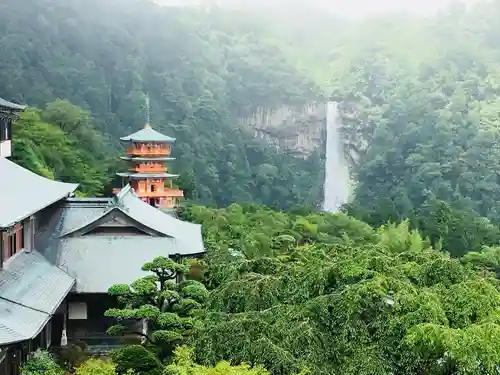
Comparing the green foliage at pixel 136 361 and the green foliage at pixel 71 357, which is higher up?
the green foliage at pixel 136 361

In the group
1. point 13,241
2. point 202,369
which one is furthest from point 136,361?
point 13,241

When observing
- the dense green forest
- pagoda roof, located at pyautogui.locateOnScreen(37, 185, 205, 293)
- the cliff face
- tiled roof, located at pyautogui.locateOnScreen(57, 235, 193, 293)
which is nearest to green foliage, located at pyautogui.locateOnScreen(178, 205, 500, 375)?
the dense green forest

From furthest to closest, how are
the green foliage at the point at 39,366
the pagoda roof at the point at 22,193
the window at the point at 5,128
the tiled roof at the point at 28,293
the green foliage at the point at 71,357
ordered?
the window at the point at 5,128, the pagoda roof at the point at 22,193, the green foliage at the point at 71,357, the green foliage at the point at 39,366, the tiled roof at the point at 28,293

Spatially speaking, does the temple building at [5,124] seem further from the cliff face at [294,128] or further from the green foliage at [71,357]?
the cliff face at [294,128]

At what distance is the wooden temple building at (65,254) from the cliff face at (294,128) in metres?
61.7

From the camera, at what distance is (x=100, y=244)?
1741 centimetres

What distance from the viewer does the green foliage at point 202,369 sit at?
26.6 ft

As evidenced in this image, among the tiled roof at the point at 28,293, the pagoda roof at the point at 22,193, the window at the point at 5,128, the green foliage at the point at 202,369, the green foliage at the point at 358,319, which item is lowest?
the tiled roof at the point at 28,293

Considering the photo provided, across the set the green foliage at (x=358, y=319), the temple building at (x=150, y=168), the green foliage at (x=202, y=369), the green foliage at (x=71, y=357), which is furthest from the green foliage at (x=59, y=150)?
the green foliage at (x=202, y=369)

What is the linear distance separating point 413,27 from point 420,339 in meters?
117

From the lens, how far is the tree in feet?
40.5

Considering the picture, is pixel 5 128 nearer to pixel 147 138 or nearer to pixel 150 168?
pixel 147 138

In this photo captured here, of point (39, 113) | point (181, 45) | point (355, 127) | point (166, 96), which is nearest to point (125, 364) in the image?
point (39, 113)

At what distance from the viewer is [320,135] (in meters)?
82.2
